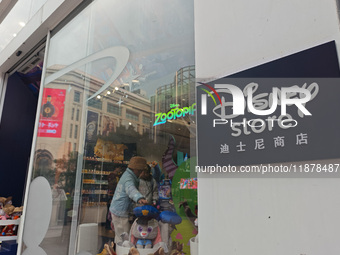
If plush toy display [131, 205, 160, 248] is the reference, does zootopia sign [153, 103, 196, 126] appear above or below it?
above

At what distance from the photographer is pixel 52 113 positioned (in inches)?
129

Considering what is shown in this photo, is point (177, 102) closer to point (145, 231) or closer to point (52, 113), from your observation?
point (145, 231)

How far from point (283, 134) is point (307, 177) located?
0.60ft

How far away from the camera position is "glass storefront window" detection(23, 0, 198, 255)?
6.30 feet

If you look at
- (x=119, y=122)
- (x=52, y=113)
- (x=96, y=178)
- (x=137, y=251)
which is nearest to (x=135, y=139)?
(x=119, y=122)

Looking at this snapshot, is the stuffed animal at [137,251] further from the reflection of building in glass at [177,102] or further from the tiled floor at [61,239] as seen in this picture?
the reflection of building in glass at [177,102]

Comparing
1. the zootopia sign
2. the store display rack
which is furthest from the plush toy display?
the zootopia sign

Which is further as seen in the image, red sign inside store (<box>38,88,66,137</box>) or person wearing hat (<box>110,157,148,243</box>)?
red sign inside store (<box>38,88,66,137</box>)

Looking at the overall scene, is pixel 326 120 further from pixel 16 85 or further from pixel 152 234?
pixel 16 85

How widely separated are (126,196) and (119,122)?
0.66m

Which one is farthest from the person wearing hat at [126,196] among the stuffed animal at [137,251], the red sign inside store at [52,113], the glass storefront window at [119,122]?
the red sign inside store at [52,113]

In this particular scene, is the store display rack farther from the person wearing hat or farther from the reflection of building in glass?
the reflection of building in glass

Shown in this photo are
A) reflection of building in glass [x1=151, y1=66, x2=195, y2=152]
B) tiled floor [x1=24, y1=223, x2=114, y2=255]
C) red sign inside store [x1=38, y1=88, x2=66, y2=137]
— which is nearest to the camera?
reflection of building in glass [x1=151, y1=66, x2=195, y2=152]

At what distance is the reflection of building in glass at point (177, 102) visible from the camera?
1882 mm
